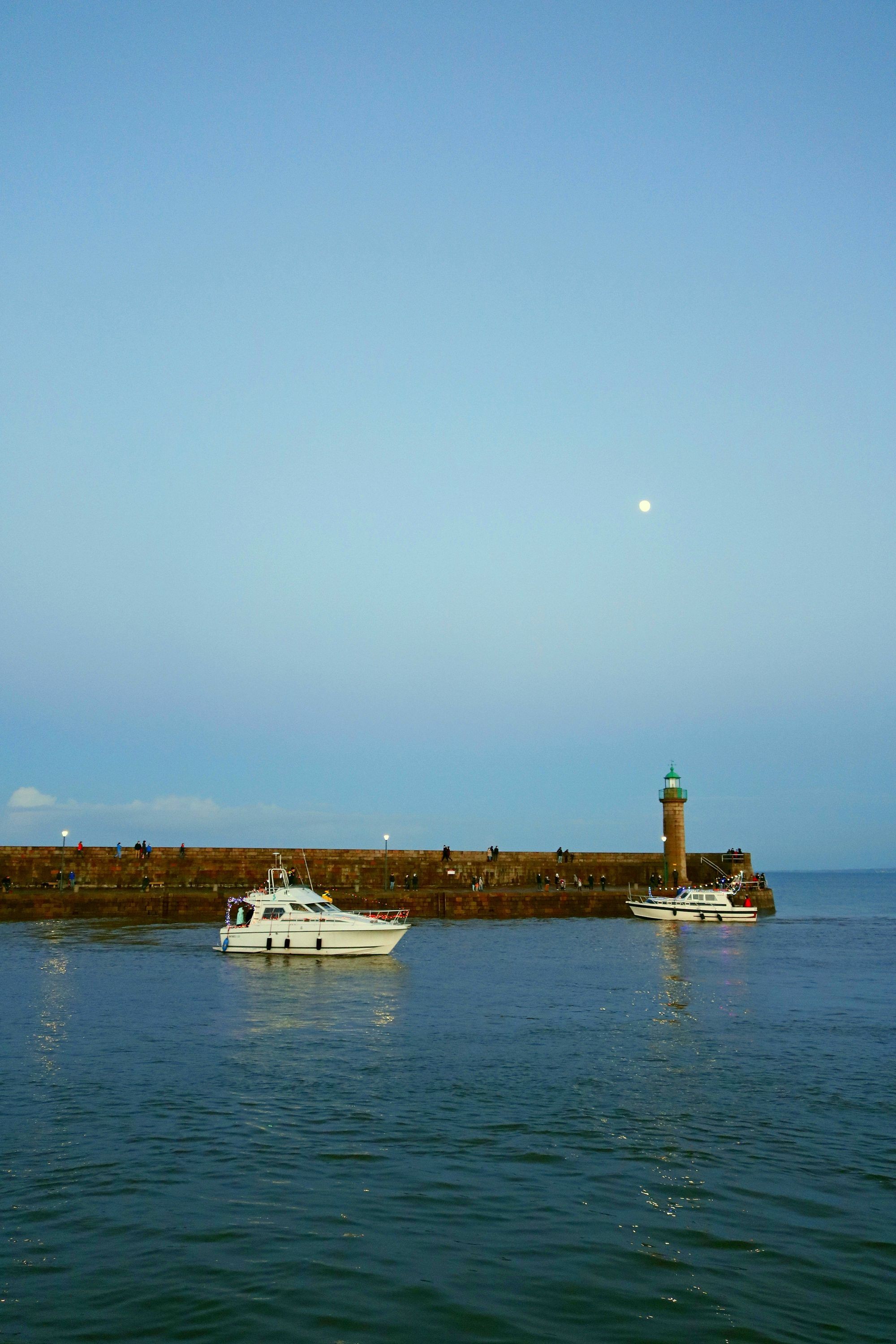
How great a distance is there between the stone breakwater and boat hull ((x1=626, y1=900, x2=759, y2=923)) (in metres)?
1.31

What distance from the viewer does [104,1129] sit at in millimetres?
15383

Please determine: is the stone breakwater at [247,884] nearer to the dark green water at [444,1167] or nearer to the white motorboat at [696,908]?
the white motorboat at [696,908]

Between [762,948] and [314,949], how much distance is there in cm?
2123

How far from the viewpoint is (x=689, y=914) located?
5934 cm

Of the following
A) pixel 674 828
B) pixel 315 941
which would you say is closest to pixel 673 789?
pixel 674 828

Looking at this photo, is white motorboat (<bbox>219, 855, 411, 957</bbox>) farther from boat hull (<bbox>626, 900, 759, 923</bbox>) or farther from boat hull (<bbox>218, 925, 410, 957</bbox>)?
boat hull (<bbox>626, 900, 759, 923</bbox>)

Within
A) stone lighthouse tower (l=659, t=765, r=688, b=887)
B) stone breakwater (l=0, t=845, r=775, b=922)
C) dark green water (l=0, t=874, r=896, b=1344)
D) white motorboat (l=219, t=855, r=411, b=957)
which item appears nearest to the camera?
dark green water (l=0, t=874, r=896, b=1344)

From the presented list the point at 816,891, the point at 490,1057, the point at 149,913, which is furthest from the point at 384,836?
the point at 816,891

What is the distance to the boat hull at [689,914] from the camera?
2325 inches

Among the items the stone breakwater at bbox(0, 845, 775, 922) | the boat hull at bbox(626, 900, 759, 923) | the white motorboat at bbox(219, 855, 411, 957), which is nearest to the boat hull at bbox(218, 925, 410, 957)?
the white motorboat at bbox(219, 855, 411, 957)

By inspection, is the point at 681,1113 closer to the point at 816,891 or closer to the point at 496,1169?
the point at 496,1169

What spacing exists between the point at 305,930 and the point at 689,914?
30406mm

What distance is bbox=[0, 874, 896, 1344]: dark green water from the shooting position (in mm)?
9547

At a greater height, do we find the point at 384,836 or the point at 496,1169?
the point at 384,836
